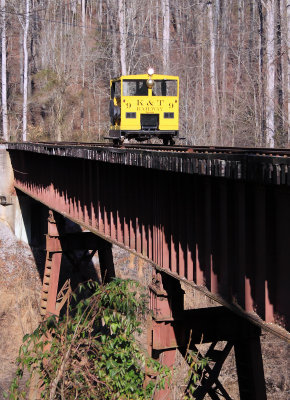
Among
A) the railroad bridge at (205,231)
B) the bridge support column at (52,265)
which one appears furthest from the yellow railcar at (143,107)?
the railroad bridge at (205,231)

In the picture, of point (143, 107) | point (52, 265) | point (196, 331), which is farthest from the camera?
point (143, 107)

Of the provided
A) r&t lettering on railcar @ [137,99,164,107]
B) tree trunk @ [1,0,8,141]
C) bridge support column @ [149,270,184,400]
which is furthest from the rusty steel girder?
tree trunk @ [1,0,8,141]

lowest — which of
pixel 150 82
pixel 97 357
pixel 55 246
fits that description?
pixel 55 246

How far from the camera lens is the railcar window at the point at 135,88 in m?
16.1

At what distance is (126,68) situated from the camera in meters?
35.3

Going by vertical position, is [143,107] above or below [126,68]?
below

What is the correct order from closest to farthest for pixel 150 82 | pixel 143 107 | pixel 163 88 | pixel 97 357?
1. pixel 97 357
2. pixel 143 107
3. pixel 150 82
4. pixel 163 88

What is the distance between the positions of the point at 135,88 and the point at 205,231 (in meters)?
10.4

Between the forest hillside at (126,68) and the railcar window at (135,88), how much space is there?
11.5m

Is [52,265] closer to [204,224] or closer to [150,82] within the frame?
[150,82]

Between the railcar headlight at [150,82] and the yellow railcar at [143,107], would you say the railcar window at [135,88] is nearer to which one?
the yellow railcar at [143,107]

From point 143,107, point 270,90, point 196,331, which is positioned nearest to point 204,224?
point 196,331

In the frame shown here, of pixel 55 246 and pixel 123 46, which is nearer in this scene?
pixel 55 246

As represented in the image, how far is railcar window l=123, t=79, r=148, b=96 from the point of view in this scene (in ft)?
52.9
